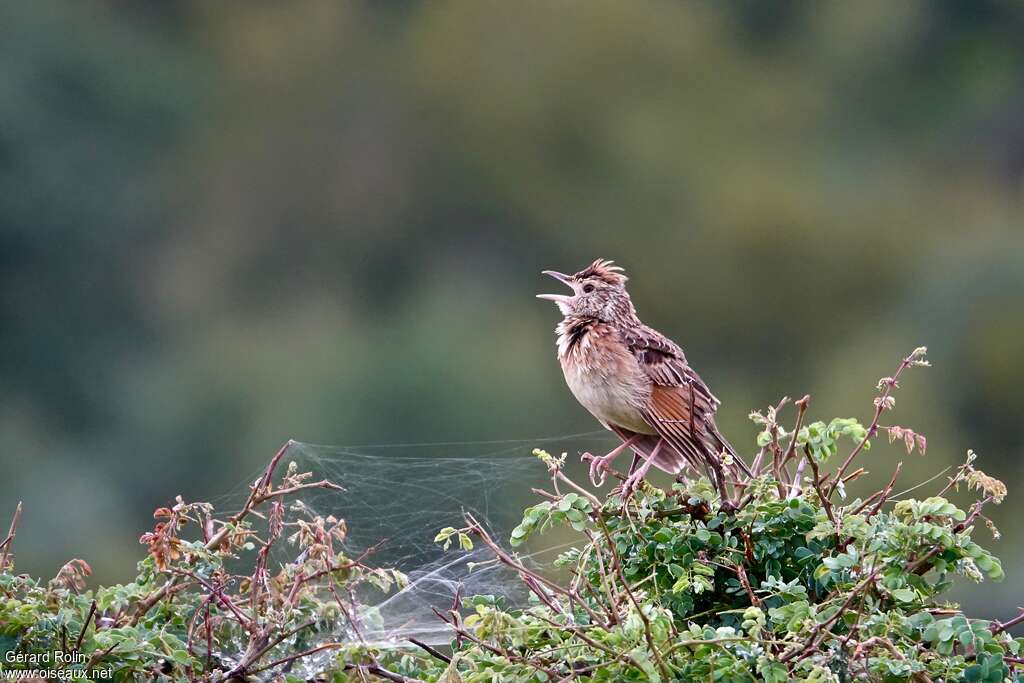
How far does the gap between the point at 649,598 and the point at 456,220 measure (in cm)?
1766

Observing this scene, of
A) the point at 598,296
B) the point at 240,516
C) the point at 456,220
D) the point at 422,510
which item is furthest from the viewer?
the point at 456,220

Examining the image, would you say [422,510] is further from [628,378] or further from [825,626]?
[825,626]

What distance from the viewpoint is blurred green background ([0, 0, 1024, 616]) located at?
1563cm

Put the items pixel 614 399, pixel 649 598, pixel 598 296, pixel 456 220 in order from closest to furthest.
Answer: pixel 649 598 → pixel 614 399 → pixel 598 296 → pixel 456 220

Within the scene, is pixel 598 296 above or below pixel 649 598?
above

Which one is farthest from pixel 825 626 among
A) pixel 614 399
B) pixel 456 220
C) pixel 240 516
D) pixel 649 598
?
pixel 456 220

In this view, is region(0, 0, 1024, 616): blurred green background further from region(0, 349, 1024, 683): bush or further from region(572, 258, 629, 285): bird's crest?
region(0, 349, 1024, 683): bush

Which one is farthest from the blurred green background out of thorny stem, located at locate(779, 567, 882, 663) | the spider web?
thorny stem, located at locate(779, 567, 882, 663)

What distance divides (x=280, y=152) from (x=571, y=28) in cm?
433

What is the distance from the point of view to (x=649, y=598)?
7.61 ft

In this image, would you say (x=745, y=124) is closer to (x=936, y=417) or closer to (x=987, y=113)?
(x=987, y=113)

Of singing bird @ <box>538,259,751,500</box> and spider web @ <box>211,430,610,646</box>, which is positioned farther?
singing bird @ <box>538,259,751,500</box>

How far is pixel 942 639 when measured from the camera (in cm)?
210

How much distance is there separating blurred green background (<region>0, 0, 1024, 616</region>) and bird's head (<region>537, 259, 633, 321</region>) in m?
9.05
